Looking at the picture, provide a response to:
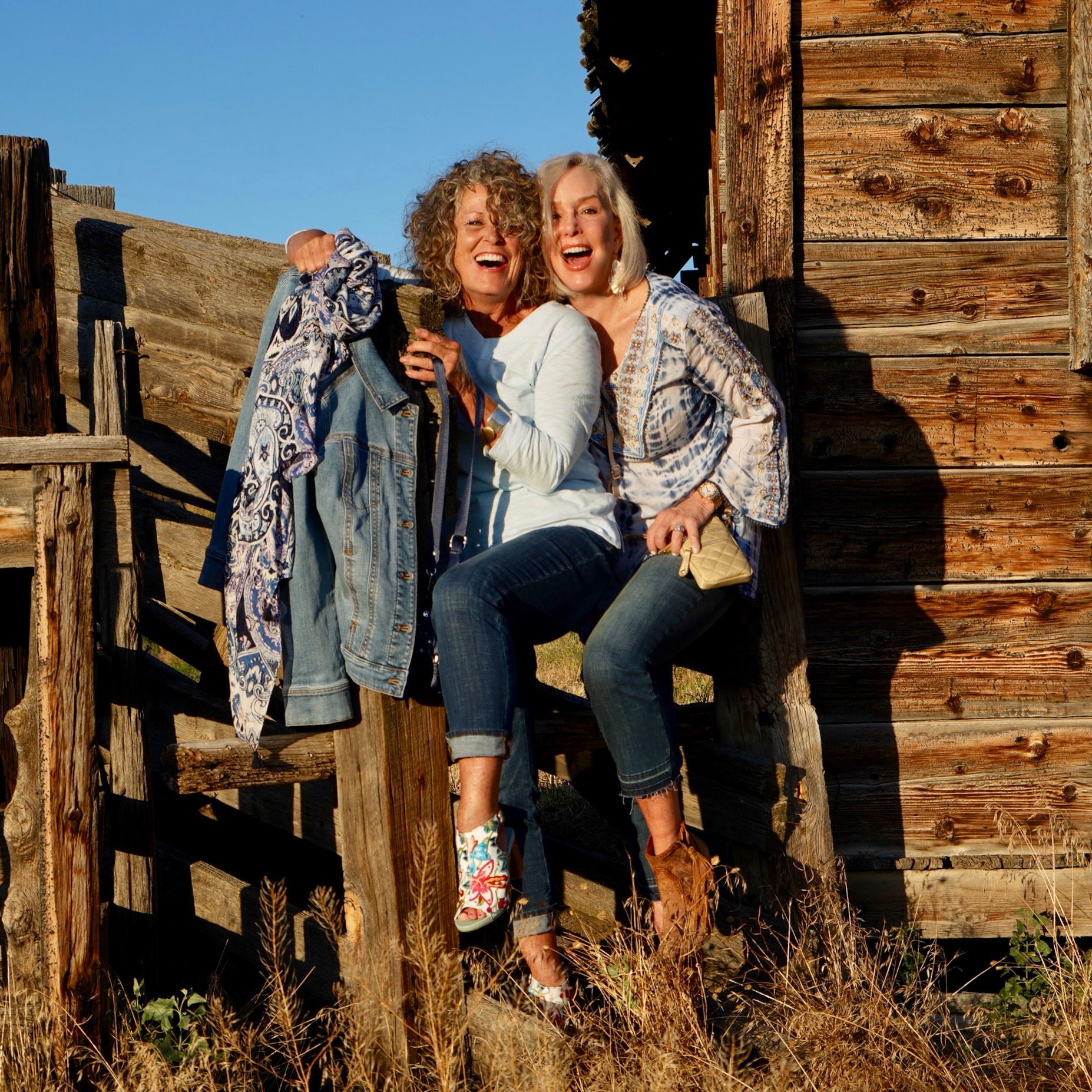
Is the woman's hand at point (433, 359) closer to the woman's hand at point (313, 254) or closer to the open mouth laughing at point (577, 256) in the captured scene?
the woman's hand at point (313, 254)

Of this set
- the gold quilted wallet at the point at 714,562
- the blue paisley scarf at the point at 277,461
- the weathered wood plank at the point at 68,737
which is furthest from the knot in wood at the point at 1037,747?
the weathered wood plank at the point at 68,737

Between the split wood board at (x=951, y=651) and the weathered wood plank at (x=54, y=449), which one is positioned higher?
the weathered wood plank at (x=54, y=449)

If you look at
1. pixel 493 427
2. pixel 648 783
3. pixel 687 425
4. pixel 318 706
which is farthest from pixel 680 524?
pixel 318 706

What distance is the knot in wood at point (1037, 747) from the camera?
423cm

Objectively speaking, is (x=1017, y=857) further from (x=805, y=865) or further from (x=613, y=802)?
(x=613, y=802)

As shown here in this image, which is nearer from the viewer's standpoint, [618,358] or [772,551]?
[618,358]

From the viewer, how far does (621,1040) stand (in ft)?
9.20

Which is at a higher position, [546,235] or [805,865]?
[546,235]

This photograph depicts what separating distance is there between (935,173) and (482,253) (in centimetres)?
181

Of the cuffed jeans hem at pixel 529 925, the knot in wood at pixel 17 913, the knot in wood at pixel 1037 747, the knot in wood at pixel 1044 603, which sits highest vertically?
the knot in wood at pixel 1044 603

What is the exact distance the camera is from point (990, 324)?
164 inches

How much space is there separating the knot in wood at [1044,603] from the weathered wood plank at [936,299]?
87cm

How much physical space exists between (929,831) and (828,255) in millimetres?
2128

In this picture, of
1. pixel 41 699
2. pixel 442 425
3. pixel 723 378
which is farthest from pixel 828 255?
pixel 41 699
